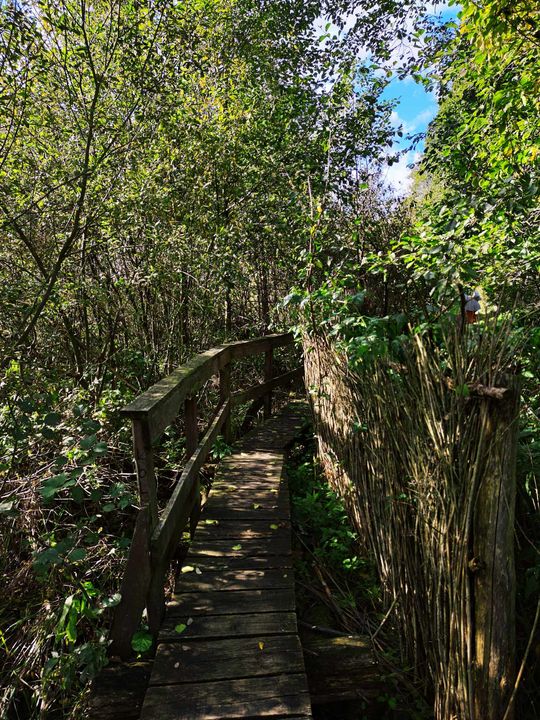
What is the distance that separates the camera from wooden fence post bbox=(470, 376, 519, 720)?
2.02m

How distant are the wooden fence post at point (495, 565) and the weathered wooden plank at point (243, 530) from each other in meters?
1.50

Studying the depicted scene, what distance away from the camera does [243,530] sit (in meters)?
3.26

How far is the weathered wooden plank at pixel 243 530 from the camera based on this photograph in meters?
3.18

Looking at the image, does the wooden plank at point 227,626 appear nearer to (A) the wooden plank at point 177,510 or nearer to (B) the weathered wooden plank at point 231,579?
(B) the weathered wooden plank at point 231,579

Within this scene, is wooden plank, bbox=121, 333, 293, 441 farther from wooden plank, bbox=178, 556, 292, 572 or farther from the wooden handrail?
wooden plank, bbox=178, 556, 292, 572

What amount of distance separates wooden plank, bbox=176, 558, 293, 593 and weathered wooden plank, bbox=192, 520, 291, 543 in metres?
0.37

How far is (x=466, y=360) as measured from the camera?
2.15 metres

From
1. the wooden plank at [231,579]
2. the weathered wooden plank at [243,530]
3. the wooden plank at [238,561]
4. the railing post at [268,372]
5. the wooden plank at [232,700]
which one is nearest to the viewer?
the wooden plank at [232,700]

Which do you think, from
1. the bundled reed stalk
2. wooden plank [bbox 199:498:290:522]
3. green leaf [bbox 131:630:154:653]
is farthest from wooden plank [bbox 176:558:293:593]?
the bundled reed stalk

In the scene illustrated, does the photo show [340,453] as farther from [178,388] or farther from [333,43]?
[333,43]

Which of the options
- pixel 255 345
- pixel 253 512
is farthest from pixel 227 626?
pixel 255 345

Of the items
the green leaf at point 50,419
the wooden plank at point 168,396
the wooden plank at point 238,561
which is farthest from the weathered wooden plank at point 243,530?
the green leaf at point 50,419

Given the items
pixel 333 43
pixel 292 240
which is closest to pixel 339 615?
pixel 292 240

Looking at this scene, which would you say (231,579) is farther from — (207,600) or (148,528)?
(148,528)
